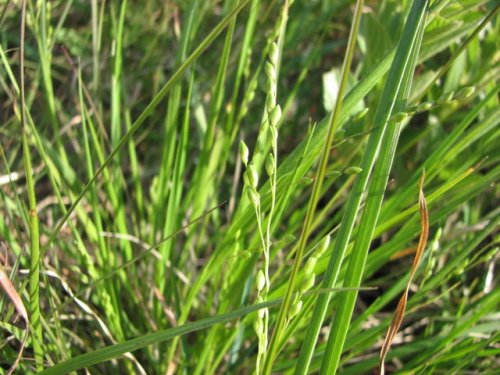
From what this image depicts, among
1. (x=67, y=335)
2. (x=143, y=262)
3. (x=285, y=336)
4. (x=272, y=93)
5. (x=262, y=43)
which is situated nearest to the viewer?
(x=272, y=93)

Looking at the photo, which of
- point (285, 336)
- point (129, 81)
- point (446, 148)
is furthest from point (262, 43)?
point (285, 336)

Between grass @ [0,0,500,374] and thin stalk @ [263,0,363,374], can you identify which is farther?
grass @ [0,0,500,374]

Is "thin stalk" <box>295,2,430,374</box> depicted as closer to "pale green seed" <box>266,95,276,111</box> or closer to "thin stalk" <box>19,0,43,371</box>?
"pale green seed" <box>266,95,276,111</box>

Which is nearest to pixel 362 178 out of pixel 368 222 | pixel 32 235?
pixel 368 222

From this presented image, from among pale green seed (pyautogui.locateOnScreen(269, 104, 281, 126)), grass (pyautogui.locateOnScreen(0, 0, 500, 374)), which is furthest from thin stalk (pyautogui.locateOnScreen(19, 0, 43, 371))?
pale green seed (pyautogui.locateOnScreen(269, 104, 281, 126))

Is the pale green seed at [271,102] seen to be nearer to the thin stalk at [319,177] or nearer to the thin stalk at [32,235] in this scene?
the thin stalk at [319,177]

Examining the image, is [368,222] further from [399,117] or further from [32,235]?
[32,235]

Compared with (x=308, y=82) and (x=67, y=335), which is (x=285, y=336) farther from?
(x=308, y=82)

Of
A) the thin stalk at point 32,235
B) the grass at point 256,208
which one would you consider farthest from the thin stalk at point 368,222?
the thin stalk at point 32,235
